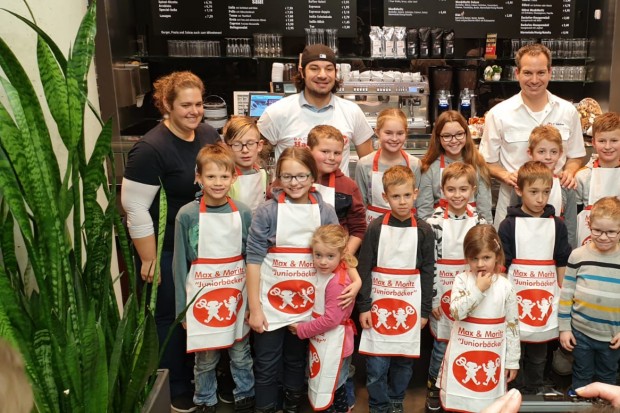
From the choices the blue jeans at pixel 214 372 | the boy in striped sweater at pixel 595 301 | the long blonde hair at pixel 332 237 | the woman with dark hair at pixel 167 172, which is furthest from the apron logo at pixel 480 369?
the woman with dark hair at pixel 167 172

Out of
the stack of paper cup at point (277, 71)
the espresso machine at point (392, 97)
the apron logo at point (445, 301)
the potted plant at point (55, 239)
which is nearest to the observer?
the potted plant at point (55, 239)

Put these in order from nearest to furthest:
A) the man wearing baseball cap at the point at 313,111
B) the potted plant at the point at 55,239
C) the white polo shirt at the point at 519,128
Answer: the potted plant at the point at 55,239 < the man wearing baseball cap at the point at 313,111 < the white polo shirt at the point at 519,128

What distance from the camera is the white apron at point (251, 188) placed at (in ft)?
9.57

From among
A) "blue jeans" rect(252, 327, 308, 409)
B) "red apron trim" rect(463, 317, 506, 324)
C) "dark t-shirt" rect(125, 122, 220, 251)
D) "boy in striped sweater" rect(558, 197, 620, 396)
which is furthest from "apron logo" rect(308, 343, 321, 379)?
"boy in striped sweater" rect(558, 197, 620, 396)

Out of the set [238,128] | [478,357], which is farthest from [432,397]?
[238,128]

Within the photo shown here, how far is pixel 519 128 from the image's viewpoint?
10.5 feet

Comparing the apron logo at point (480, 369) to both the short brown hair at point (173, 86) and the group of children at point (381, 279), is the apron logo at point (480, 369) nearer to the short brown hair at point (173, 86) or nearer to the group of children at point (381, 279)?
the group of children at point (381, 279)

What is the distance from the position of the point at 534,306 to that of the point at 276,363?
3.99 ft

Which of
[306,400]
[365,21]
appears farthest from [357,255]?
[365,21]

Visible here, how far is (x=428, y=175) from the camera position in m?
3.07

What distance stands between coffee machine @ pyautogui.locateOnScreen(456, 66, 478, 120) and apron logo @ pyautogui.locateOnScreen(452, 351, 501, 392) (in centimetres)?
255

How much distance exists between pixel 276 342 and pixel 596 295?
144 cm

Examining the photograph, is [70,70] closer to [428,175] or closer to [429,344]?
[428,175]

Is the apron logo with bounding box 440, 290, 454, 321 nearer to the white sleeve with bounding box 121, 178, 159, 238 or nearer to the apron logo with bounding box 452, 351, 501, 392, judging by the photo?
the apron logo with bounding box 452, 351, 501, 392
